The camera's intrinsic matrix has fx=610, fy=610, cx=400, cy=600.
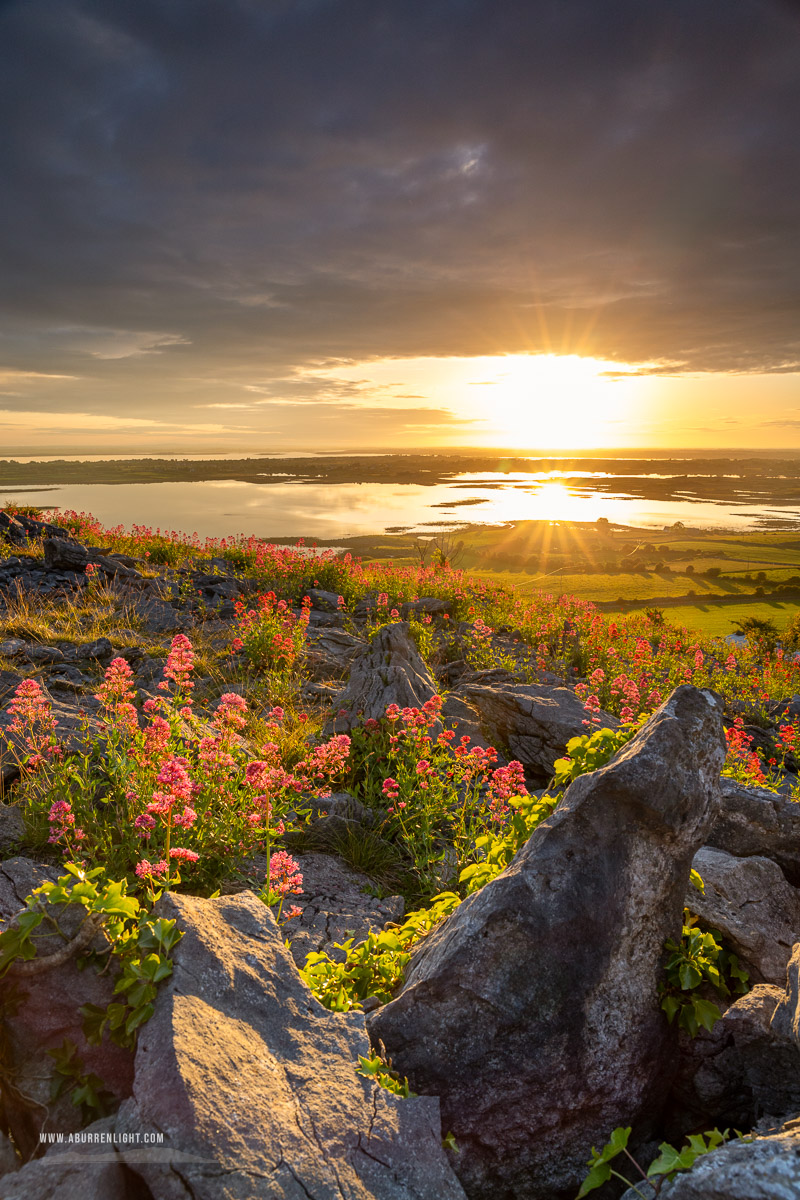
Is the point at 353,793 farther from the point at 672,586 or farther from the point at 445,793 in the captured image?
the point at 672,586

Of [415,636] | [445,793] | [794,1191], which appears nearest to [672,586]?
[415,636]

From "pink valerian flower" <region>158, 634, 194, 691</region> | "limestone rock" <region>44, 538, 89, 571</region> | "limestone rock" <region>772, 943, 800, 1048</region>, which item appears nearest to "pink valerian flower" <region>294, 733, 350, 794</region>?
"pink valerian flower" <region>158, 634, 194, 691</region>

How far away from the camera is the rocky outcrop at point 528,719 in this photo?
8.48 m

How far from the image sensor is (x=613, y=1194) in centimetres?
284

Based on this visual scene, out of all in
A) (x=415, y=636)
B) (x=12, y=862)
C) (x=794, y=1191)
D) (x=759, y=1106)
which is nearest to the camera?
(x=794, y=1191)

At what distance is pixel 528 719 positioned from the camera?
879cm

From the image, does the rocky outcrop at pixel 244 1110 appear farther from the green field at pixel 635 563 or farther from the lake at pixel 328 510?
the lake at pixel 328 510

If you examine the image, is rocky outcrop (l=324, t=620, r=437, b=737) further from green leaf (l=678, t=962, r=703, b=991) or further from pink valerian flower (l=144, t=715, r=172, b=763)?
green leaf (l=678, t=962, r=703, b=991)

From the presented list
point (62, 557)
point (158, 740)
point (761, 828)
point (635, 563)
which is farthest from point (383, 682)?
point (635, 563)

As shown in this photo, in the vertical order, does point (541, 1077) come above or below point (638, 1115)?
above

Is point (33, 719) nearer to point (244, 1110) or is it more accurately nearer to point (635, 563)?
point (244, 1110)

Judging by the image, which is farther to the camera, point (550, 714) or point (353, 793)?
point (550, 714)

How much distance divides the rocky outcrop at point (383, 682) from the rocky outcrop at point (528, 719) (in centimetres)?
66

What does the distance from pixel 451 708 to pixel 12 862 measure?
5767mm
